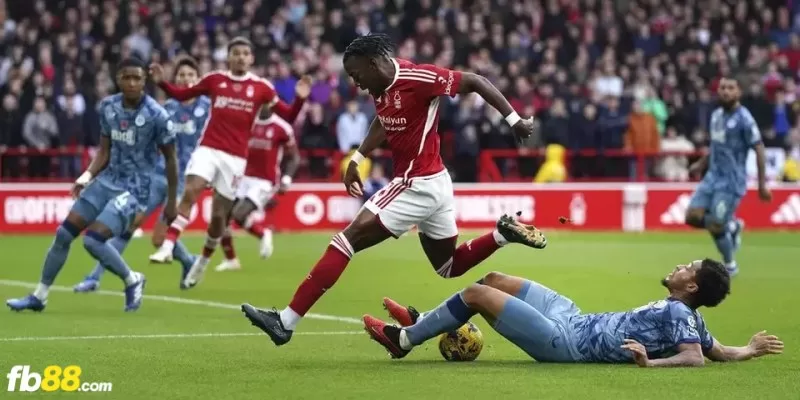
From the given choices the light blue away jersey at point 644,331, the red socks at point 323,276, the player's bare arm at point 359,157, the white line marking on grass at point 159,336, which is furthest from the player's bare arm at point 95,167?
the light blue away jersey at point 644,331

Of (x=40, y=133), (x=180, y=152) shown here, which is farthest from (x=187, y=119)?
(x=40, y=133)

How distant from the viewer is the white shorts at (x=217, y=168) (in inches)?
695

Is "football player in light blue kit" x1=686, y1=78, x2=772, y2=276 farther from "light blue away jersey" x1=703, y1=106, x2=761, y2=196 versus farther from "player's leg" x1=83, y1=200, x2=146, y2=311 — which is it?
"player's leg" x1=83, y1=200, x2=146, y2=311

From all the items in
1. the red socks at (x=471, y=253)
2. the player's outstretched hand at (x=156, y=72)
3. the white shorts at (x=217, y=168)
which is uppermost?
the player's outstretched hand at (x=156, y=72)

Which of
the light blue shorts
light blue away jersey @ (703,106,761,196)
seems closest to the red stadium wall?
light blue away jersey @ (703,106,761,196)

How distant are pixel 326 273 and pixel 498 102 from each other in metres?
1.69

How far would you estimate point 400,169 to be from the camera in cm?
1093

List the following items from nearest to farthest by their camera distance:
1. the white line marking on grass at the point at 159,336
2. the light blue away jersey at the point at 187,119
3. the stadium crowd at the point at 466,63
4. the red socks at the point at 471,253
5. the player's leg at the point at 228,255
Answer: the red socks at the point at 471,253 → the white line marking on grass at the point at 159,336 → the light blue away jersey at the point at 187,119 → the player's leg at the point at 228,255 → the stadium crowd at the point at 466,63

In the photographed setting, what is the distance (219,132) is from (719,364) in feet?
28.9

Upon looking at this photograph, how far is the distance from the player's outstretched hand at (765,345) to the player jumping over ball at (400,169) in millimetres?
1629

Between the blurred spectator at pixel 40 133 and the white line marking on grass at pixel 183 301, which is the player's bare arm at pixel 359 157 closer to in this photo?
the white line marking on grass at pixel 183 301

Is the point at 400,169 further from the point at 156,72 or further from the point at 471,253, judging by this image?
the point at 156,72

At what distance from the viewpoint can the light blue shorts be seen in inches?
389

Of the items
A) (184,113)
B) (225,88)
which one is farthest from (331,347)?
(184,113)
